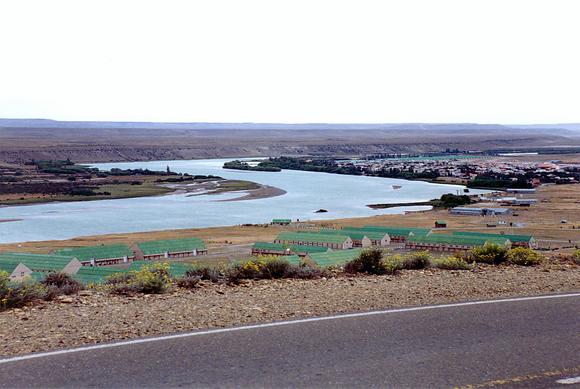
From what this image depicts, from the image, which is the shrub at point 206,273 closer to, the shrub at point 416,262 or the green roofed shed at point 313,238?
the shrub at point 416,262

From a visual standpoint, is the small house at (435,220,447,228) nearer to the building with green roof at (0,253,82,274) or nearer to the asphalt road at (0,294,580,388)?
the building with green roof at (0,253,82,274)

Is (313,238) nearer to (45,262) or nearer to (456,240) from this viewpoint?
(456,240)

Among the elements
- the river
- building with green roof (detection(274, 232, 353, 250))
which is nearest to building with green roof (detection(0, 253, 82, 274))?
building with green roof (detection(274, 232, 353, 250))

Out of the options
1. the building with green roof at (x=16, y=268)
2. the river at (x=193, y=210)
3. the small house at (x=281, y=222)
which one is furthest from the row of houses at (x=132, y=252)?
the small house at (x=281, y=222)

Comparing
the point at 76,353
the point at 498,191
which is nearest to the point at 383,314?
the point at 76,353

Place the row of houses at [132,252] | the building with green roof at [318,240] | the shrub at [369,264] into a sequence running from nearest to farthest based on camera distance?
the shrub at [369,264] < the row of houses at [132,252] < the building with green roof at [318,240]

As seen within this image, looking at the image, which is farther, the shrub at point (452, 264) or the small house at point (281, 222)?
the small house at point (281, 222)
